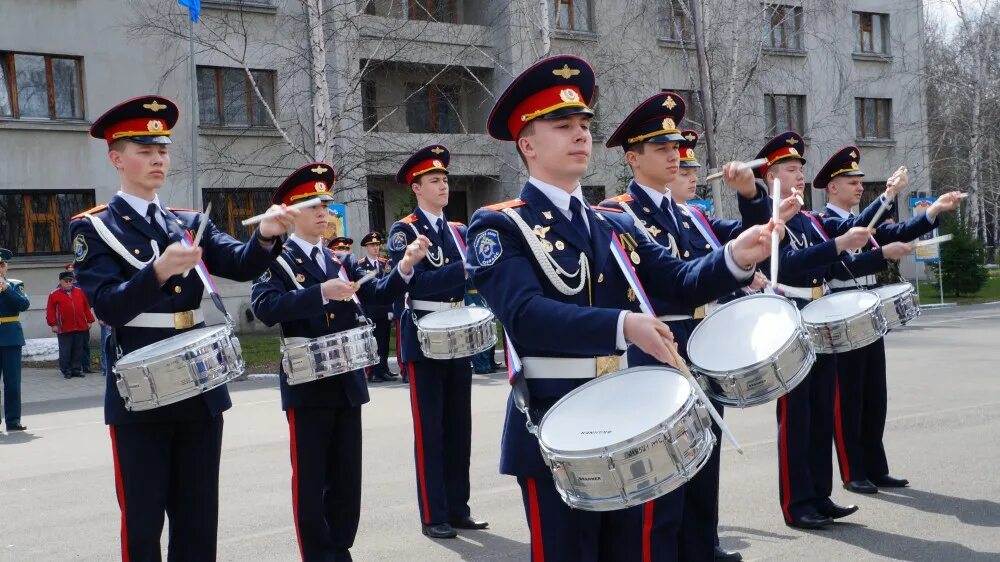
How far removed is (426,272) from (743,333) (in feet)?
10.8

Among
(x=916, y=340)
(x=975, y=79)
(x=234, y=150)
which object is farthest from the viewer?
(x=975, y=79)

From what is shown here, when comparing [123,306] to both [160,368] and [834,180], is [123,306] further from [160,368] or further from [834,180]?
[834,180]

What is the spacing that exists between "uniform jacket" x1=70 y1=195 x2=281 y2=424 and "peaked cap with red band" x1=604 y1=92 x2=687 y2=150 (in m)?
1.95

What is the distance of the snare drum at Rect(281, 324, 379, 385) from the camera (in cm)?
565

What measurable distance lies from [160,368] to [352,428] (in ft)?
5.28

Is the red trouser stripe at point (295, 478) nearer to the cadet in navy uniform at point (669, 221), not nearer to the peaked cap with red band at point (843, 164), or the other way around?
the cadet in navy uniform at point (669, 221)

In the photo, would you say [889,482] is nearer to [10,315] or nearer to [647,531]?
[647,531]

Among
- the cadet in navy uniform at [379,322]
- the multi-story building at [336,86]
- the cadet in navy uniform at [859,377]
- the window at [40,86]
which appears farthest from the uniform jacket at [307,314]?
the window at [40,86]

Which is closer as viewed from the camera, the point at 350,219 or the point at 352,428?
the point at 352,428

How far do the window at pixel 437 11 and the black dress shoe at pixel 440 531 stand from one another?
80.8ft

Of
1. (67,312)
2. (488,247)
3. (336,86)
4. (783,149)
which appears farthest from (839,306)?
(336,86)

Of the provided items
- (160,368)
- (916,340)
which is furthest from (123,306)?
(916,340)

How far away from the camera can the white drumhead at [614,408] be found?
3213 mm

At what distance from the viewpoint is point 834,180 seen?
7773 millimetres
